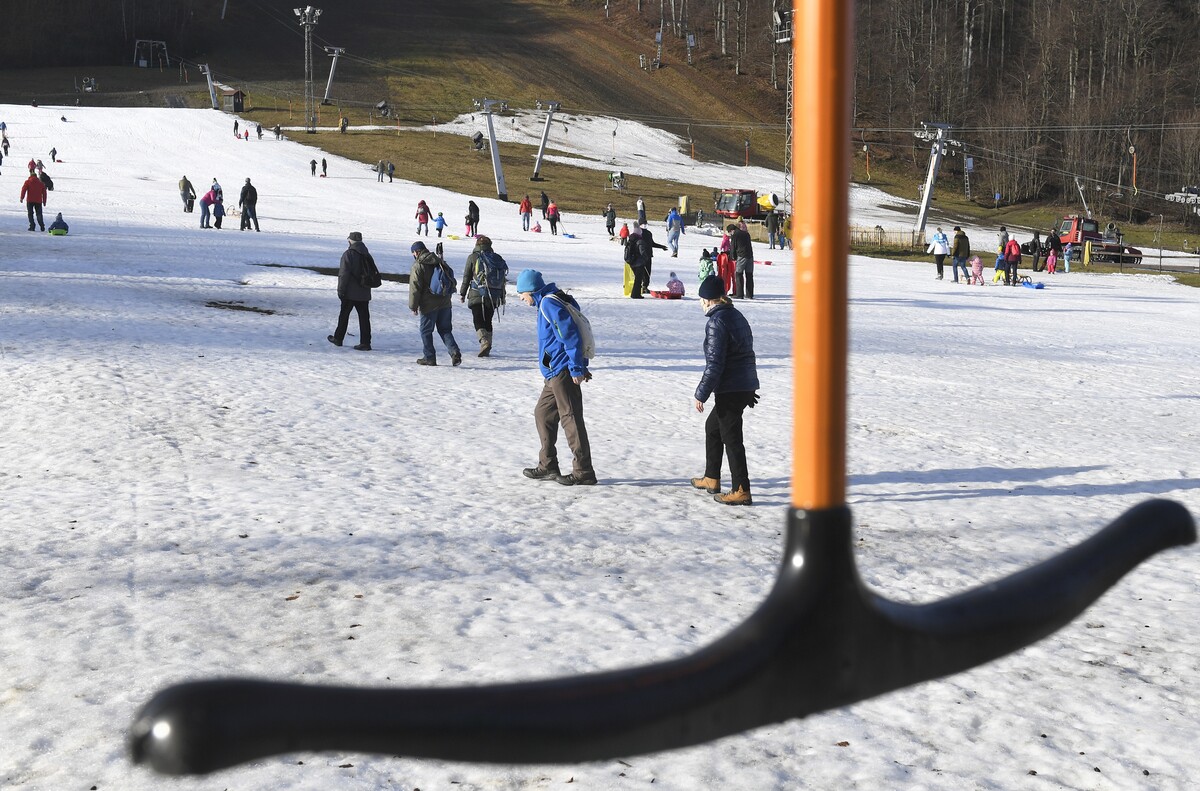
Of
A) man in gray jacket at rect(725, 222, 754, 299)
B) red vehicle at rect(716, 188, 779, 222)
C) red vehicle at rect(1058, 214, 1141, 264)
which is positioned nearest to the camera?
man in gray jacket at rect(725, 222, 754, 299)

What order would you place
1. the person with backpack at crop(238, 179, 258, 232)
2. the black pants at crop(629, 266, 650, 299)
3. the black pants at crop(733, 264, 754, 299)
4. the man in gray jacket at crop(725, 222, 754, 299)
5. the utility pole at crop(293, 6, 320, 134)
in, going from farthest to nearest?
the utility pole at crop(293, 6, 320, 134) < the person with backpack at crop(238, 179, 258, 232) < the black pants at crop(733, 264, 754, 299) < the man in gray jacket at crop(725, 222, 754, 299) < the black pants at crop(629, 266, 650, 299)

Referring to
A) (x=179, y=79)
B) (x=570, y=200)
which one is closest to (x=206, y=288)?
(x=570, y=200)

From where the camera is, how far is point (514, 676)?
483 cm

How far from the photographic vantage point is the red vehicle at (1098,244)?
4384cm

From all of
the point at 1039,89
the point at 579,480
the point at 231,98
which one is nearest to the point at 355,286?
the point at 579,480

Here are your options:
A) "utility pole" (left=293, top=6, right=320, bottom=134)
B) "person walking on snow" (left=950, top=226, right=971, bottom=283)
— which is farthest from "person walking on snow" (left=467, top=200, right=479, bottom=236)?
"utility pole" (left=293, top=6, right=320, bottom=134)

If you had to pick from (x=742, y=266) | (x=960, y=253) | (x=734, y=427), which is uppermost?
(x=960, y=253)

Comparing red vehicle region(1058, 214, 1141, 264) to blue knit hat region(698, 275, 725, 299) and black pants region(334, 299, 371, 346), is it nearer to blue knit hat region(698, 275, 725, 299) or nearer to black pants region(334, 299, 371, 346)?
black pants region(334, 299, 371, 346)

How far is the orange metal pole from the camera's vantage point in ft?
3.41

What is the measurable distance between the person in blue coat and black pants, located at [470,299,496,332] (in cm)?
721

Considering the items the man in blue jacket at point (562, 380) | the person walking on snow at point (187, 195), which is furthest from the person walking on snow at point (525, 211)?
the man in blue jacket at point (562, 380)

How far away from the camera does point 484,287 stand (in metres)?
14.9

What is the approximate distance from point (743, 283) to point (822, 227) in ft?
72.1

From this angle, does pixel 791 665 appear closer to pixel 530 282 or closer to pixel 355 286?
pixel 530 282
